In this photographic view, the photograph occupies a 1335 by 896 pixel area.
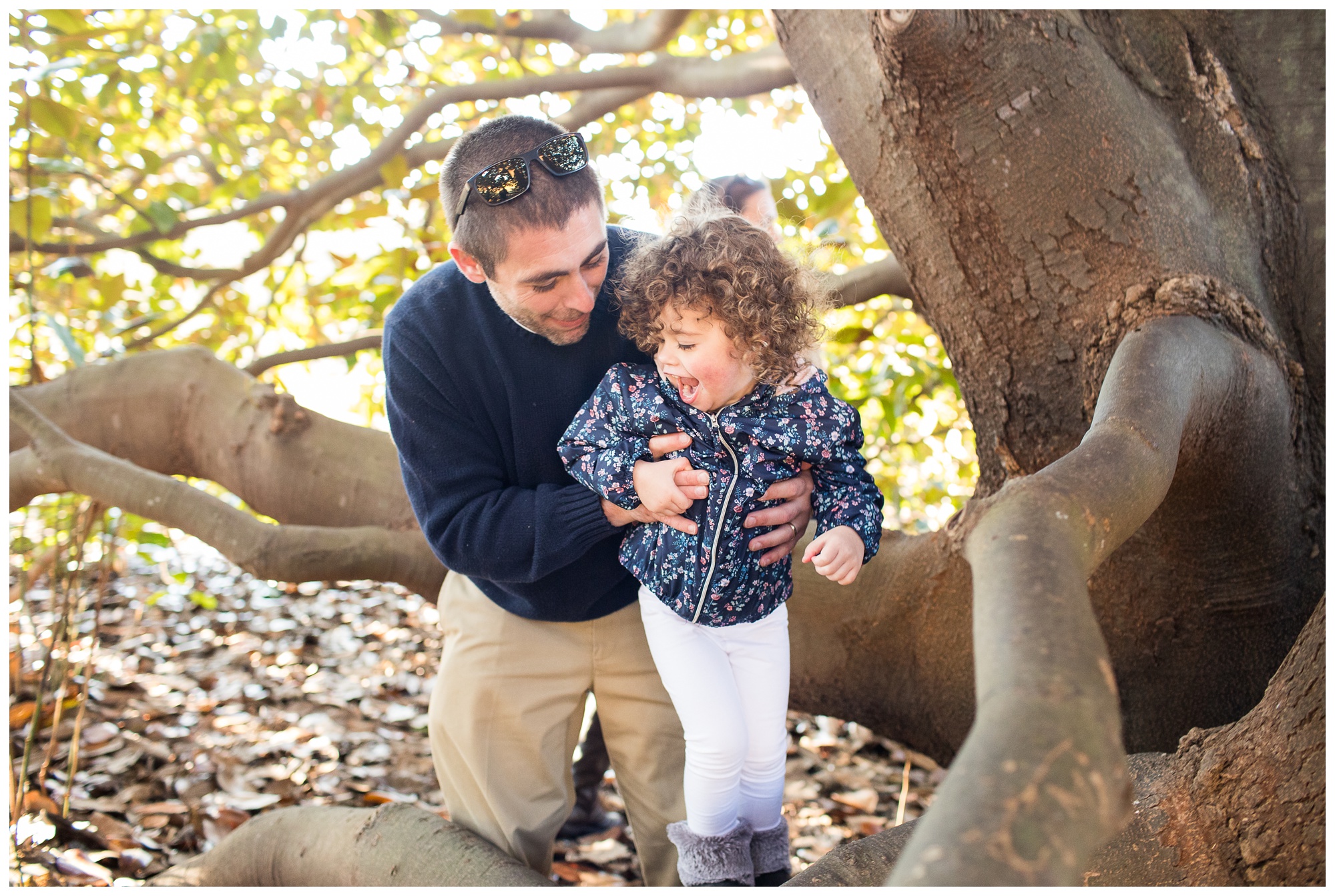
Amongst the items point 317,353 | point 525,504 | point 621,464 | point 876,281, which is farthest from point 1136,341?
point 317,353

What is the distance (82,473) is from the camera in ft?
8.50

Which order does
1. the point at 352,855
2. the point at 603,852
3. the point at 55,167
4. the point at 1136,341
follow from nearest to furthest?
the point at 1136,341 → the point at 352,855 → the point at 603,852 → the point at 55,167

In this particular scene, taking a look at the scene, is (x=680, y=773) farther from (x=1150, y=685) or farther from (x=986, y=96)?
(x=986, y=96)

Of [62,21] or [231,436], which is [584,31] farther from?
[231,436]

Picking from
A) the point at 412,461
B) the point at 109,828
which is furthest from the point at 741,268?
the point at 109,828

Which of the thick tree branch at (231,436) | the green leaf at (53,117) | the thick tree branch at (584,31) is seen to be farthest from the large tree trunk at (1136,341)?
the thick tree branch at (584,31)

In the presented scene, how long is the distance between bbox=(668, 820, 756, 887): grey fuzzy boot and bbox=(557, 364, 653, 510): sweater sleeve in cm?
72

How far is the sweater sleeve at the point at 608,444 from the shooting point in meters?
1.89

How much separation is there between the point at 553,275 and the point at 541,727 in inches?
42.2

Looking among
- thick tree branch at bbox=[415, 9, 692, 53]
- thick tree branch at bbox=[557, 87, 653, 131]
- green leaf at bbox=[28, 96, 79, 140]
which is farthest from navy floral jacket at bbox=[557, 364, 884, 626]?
thick tree branch at bbox=[415, 9, 692, 53]

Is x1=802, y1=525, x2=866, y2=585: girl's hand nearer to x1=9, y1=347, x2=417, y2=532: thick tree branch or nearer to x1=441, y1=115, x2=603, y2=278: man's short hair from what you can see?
x1=441, y1=115, x2=603, y2=278: man's short hair

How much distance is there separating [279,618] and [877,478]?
3.24 meters

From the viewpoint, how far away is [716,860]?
6.32ft

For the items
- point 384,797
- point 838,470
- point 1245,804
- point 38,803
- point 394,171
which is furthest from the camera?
point 394,171
